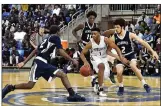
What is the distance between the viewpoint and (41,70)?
6.54 m

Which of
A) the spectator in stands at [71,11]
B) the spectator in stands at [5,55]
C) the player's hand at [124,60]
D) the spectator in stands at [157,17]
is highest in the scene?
the spectator in stands at [71,11]

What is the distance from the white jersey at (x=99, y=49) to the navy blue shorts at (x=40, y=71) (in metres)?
1.44

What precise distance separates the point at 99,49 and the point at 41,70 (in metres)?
1.68

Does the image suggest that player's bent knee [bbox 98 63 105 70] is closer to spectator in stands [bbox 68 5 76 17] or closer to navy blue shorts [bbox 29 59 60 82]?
navy blue shorts [bbox 29 59 60 82]

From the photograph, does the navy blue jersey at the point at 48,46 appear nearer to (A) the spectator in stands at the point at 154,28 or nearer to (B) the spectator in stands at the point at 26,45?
(A) the spectator in stands at the point at 154,28

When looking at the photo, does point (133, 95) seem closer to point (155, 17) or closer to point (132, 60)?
point (132, 60)

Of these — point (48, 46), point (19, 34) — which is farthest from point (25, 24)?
point (48, 46)

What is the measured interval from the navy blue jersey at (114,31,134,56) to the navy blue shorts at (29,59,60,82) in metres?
1.96

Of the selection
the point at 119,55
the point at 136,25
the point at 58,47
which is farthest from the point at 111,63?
the point at 58,47

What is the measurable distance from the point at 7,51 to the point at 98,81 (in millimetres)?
5751

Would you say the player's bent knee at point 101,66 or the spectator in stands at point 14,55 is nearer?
the player's bent knee at point 101,66

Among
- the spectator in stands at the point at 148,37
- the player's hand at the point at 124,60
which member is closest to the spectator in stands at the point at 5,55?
the spectator in stands at the point at 148,37

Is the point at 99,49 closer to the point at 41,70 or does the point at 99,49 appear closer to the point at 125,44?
the point at 125,44

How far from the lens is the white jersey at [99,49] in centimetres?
777
